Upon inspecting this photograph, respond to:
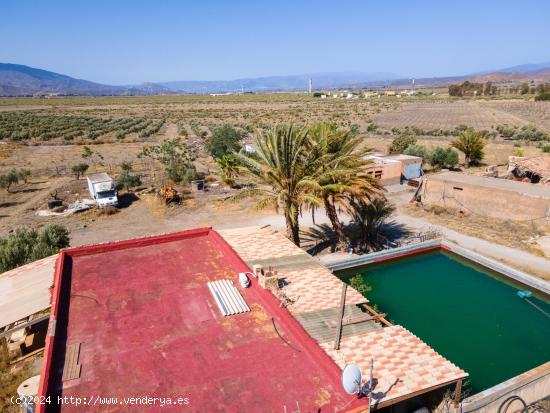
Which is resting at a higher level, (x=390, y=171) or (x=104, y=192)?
(x=104, y=192)

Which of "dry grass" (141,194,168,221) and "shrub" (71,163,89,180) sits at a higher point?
"shrub" (71,163,89,180)

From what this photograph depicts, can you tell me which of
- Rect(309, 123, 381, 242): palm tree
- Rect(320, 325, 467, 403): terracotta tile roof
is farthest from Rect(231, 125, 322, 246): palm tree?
Rect(320, 325, 467, 403): terracotta tile roof

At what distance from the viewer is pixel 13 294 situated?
39.7ft

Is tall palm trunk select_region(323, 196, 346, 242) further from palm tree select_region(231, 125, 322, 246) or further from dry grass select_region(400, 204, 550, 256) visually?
dry grass select_region(400, 204, 550, 256)

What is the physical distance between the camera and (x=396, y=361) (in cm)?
834

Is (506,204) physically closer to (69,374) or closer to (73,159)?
(69,374)

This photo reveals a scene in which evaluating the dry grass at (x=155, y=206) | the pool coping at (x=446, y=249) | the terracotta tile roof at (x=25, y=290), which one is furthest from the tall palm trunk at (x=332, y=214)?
the dry grass at (x=155, y=206)

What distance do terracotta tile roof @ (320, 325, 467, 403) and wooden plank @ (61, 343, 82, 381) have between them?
5.32m

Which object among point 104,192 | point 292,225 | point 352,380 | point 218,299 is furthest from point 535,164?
point 104,192

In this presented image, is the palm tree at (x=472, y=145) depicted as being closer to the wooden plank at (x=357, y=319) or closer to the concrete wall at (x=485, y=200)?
the concrete wall at (x=485, y=200)

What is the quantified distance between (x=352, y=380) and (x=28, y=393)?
7839mm

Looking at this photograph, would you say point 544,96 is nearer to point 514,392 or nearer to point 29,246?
point 514,392

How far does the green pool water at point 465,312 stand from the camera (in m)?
12.1

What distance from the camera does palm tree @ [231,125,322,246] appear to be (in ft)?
50.8
